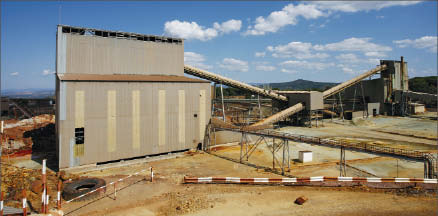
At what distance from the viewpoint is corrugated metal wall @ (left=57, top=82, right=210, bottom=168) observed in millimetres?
23031

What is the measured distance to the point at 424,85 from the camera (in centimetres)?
10719

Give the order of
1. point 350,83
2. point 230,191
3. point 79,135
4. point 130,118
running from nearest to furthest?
point 230,191 → point 79,135 → point 130,118 → point 350,83

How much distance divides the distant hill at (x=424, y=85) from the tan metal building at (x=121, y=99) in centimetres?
10987

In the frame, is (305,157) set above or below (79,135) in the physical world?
below

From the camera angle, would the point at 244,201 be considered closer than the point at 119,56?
Yes

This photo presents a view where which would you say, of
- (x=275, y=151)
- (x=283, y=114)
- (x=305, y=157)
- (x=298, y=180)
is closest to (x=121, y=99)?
(x=275, y=151)

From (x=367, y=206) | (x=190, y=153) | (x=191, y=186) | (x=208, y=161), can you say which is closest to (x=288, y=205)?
(x=367, y=206)

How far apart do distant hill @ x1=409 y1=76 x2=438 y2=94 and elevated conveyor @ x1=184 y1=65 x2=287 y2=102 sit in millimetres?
88469

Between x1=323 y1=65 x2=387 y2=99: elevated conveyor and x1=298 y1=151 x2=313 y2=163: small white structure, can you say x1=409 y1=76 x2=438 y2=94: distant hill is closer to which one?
x1=323 y1=65 x2=387 y2=99: elevated conveyor

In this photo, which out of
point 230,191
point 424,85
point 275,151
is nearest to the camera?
point 230,191

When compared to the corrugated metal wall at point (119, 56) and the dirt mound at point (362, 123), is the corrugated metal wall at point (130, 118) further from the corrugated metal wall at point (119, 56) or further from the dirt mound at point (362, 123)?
the dirt mound at point (362, 123)

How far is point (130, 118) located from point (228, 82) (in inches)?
743

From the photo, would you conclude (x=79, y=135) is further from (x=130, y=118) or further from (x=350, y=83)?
(x=350, y=83)

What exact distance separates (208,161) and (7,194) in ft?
52.1
